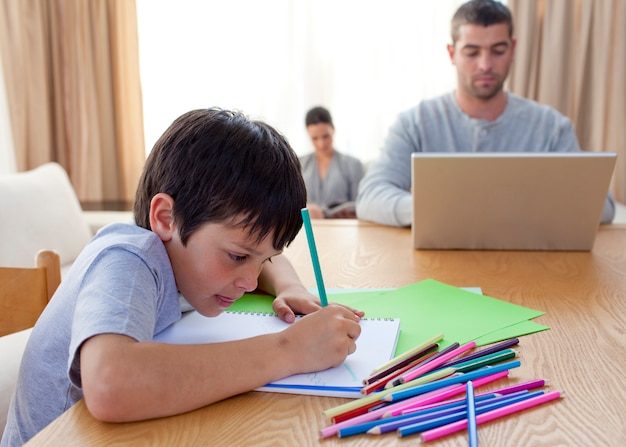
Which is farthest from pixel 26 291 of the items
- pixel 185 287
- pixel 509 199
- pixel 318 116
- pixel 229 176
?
pixel 318 116

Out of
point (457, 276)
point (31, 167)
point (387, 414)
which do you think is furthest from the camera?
point (31, 167)

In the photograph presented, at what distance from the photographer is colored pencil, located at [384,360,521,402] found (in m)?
0.62

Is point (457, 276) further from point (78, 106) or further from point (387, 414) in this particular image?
point (78, 106)

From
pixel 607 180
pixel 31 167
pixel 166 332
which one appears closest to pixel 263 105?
pixel 31 167

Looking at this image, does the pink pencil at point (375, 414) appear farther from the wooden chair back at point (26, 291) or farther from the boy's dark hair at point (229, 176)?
the wooden chair back at point (26, 291)

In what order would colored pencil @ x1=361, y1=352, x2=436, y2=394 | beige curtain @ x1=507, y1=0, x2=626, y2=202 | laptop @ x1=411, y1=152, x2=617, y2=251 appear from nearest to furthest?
1. colored pencil @ x1=361, y1=352, x2=436, y2=394
2. laptop @ x1=411, y1=152, x2=617, y2=251
3. beige curtain @ x1=507, y1=0, x2=626, y2=202

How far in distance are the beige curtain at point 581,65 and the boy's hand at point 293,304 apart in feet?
9.71

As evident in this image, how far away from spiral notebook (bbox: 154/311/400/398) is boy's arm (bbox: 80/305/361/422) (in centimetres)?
2

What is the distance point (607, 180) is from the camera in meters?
1.25

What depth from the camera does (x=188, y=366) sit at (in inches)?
25.6

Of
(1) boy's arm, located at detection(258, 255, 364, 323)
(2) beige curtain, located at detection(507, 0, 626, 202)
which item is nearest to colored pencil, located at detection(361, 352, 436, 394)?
(1) boy's arm, located at detection(258, 255, 364, 323)

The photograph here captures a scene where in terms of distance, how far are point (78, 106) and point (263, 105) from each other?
119 centimetres

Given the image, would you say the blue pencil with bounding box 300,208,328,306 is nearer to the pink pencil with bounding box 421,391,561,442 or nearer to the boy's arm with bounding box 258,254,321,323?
the boy's arm with bounding box 258,254,321,323

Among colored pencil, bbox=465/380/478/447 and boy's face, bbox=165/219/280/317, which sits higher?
boy's face, bbox=165/219/280/317
